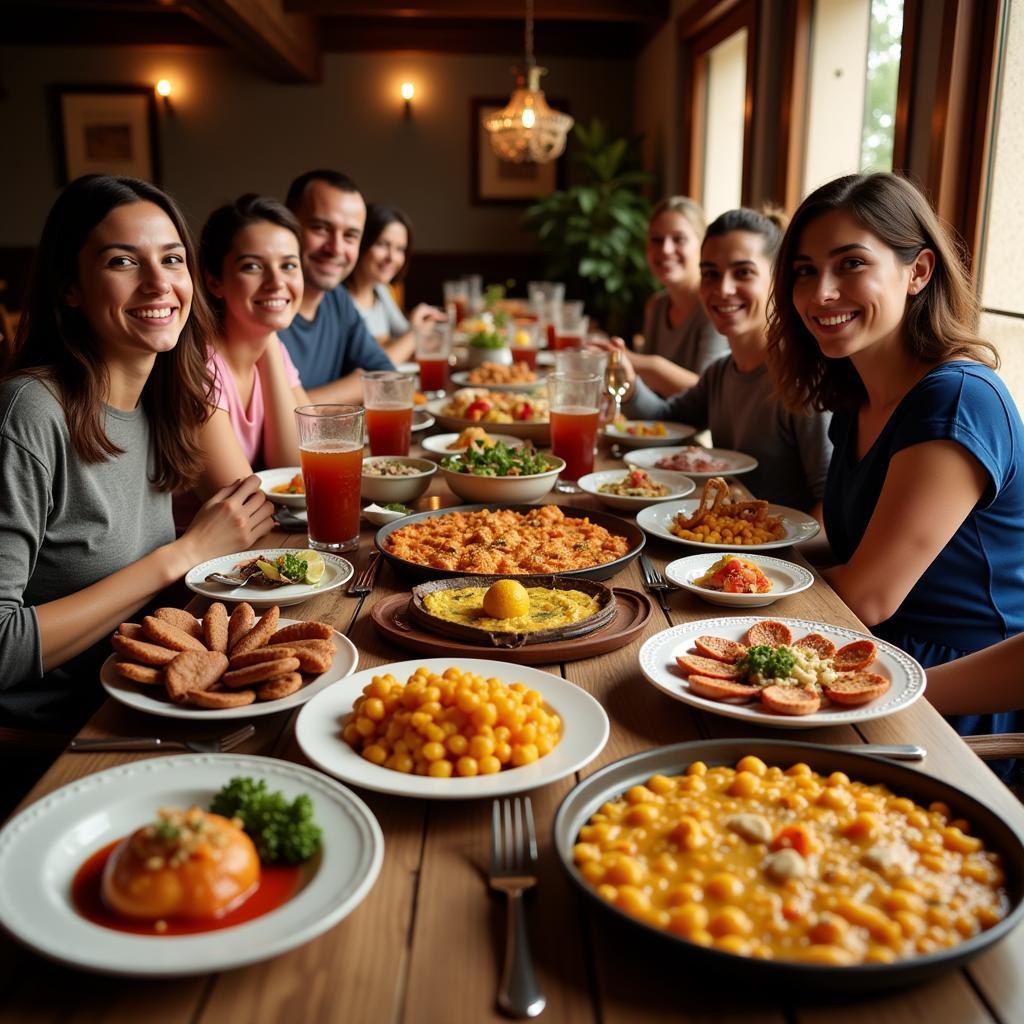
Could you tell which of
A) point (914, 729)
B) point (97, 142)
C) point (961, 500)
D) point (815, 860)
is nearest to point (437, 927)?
point (815, 860)

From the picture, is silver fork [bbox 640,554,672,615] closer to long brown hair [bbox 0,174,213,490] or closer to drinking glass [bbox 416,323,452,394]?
long brown hair [bbox 0,174,213,490]

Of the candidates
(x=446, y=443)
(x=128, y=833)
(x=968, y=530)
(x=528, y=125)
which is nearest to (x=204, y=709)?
(x=128, y=833)

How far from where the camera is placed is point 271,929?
0.79 metres

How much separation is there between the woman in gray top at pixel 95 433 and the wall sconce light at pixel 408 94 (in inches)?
296

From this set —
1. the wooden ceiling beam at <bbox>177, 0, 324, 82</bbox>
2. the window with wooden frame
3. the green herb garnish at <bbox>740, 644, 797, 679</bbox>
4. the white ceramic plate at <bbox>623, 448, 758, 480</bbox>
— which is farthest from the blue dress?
the wooden ceiling beam at <bbox>177, 0, 324, 82</bbox>

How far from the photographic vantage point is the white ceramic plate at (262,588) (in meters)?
1.57

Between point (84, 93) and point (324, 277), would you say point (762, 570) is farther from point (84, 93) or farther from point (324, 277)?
point (84, 93)

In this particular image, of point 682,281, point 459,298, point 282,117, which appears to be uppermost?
point 282,117

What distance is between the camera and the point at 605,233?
796cm

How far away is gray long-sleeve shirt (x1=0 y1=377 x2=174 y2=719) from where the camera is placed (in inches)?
59.6

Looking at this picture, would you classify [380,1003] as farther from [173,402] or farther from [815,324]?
[815,324]

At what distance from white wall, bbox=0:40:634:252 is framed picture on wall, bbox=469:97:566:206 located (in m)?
0.09

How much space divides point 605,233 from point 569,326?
149 inches

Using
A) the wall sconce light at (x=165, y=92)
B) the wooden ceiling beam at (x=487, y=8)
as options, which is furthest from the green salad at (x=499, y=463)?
the wall sconce light at (x=165, y=92)
